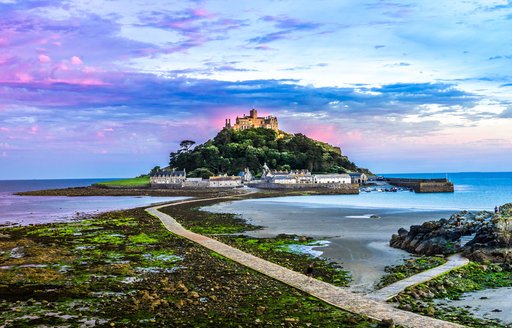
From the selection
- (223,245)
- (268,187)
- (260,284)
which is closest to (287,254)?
(223,245)

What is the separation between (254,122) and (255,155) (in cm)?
4017

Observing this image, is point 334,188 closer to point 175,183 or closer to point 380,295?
point 175,183

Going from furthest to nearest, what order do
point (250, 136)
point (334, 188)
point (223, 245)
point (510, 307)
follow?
point (250, 136), point (334, 188), point (223, 245), point (510, 307)

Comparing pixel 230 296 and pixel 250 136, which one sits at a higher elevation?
pixel 250 136

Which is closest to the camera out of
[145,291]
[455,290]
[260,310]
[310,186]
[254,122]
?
[260,310]

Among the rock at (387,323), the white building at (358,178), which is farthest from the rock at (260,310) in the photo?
the white building at (358,178)

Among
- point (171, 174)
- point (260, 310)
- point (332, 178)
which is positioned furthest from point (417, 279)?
point (171, 174)

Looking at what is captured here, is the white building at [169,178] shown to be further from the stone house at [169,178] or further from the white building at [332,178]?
the white building at [332,178]

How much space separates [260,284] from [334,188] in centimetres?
9798

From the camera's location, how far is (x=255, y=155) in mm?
135500

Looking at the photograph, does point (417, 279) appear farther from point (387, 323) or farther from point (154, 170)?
point (154, 170)

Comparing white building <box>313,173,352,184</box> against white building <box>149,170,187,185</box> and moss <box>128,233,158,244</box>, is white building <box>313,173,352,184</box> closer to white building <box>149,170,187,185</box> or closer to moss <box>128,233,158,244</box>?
white building <box>149,170,187,185</box>

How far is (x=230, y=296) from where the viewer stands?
1526 centimetres

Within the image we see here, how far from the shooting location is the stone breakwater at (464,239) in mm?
A: 21922
